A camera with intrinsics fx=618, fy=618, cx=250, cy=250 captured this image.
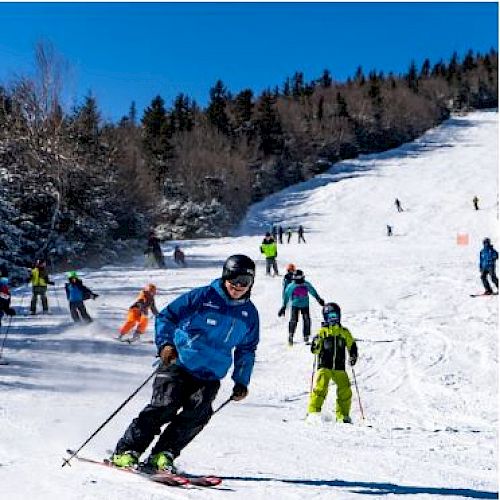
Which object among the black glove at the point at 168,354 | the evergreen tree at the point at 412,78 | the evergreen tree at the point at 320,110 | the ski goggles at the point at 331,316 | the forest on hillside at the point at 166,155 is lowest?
the ski goggles at the point at 331,316

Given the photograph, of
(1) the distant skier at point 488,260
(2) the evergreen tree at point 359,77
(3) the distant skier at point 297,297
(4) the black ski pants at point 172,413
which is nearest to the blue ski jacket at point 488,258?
(1) the distant skier at point 488,260

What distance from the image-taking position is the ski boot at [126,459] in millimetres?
4133

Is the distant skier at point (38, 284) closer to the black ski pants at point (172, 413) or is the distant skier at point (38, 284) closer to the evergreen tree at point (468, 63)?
the black ski pants at point (172, 413)

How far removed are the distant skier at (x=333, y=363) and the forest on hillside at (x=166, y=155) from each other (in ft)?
54.3

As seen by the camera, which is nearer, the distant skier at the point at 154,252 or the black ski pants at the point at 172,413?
the black ski pants at the point at 172,413

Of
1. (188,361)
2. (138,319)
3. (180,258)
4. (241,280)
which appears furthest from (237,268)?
(180,258)

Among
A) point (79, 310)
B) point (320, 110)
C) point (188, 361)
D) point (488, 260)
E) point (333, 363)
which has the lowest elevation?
point (333, 363)

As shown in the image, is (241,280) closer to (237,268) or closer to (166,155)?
(237,268)

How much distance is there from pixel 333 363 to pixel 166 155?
143 ft

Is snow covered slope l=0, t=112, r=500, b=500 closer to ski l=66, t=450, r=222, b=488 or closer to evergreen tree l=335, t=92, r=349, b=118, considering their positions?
ski l=66, t=450, r=222, b=488

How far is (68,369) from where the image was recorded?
10.3 m

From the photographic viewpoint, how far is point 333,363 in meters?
8.31

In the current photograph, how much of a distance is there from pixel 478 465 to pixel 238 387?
7.42ft

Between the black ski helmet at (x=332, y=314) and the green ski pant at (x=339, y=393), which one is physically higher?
the black ski helmet at (x=332, y=314)
